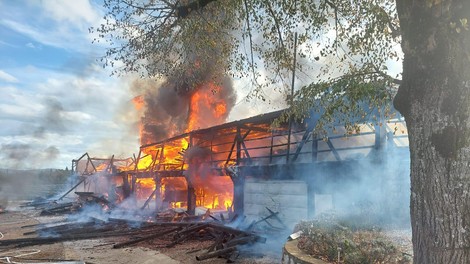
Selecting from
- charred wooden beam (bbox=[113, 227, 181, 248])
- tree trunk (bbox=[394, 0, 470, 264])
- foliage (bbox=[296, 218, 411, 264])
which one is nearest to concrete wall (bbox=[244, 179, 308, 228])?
charred wooden beam (bbox=[113, 227, 181, 248])

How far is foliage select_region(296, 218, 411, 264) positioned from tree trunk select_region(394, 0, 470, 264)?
5.93ft

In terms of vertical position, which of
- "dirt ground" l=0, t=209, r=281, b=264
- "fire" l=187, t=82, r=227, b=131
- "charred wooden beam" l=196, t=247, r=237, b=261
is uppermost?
"fire" l=187, t=82, r=227, b=131

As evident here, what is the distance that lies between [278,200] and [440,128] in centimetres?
1136

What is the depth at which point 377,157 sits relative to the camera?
1088cm

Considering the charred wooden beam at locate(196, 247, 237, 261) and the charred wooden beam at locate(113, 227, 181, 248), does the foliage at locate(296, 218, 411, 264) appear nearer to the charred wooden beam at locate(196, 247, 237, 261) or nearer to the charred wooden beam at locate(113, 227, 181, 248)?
the charred wooden beam at locate(196, 247, 237, 261)

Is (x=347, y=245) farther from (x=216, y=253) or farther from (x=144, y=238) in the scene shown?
(x=144, y=238)

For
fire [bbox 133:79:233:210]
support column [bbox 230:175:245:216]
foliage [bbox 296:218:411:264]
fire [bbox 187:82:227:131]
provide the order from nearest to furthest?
foliage [bbox 296:218:411:264] → support column [bbox 230:175:245:216] → fire [bbox 133:79:233:210] → fire [bbox 187:82:227:131]

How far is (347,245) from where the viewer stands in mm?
5883

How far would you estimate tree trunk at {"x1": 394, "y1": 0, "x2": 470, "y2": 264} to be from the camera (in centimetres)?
349

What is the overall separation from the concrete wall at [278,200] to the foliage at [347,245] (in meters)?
5.94

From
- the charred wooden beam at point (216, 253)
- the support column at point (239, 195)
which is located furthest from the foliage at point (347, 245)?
the support column at point (239, 195)

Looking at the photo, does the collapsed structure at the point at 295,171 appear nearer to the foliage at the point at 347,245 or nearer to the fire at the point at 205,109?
the foliage at the point at 347,245

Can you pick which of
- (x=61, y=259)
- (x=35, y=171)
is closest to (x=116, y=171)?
(x=61, y=259)

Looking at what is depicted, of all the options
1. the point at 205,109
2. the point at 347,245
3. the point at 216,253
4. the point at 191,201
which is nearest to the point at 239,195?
the point at 191,201
